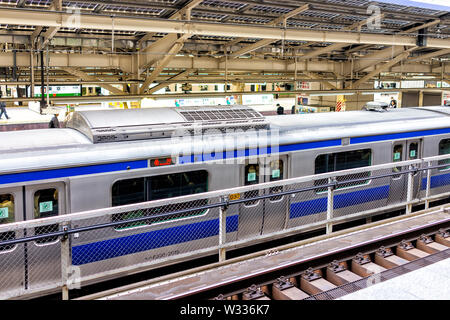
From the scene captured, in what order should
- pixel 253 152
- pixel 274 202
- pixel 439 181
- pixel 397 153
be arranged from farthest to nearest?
pixel 439 181
pixel 397 153
pixel 274 202
pixel 253 152

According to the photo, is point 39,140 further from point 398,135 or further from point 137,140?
point 398,135

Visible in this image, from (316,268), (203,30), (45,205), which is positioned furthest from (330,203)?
(203,30)

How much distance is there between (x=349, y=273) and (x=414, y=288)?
1246 mm

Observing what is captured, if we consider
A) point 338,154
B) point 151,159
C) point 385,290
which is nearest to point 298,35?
point 338,154

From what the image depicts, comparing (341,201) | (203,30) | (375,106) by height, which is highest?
(203,30)

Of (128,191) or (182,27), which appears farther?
(182,27)

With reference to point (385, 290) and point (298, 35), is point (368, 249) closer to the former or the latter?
point (385, 290)

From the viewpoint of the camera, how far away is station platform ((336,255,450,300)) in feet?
15.5

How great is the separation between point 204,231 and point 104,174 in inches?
70.8

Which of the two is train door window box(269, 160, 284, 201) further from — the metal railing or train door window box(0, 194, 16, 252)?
train door window box(0, 194, 16, 252)

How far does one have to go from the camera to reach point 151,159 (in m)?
6.90

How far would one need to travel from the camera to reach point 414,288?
5.00 m

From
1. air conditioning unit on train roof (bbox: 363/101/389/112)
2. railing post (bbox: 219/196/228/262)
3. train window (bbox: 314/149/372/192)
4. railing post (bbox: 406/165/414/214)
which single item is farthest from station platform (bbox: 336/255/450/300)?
air conditioning unit on train roof (bbox: 363/101/389/112)

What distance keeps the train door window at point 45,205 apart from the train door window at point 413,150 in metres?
7.49
